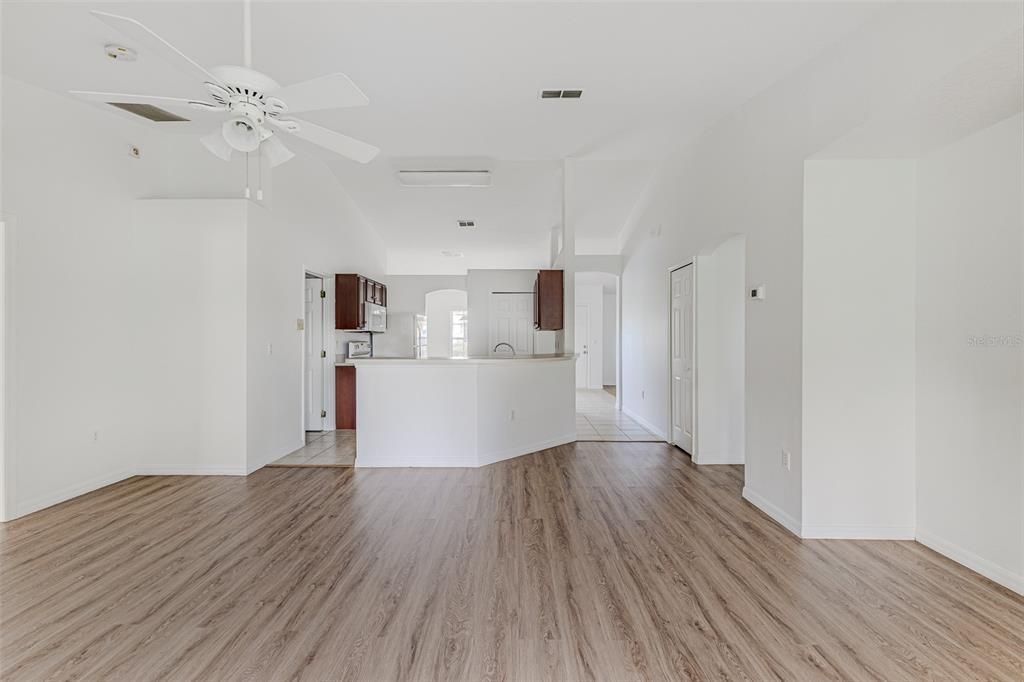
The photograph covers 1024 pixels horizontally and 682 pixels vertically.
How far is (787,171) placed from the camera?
3.01 meters

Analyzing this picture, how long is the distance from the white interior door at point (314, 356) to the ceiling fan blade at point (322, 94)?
4.16 metres

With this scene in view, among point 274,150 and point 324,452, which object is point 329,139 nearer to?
point 274,150

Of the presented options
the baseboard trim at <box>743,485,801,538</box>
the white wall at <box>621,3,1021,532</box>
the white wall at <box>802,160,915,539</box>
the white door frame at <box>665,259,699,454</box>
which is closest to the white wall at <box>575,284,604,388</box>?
the white door frame at <box>665,259,699,454</box>

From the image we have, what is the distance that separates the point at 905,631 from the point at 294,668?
2.52m

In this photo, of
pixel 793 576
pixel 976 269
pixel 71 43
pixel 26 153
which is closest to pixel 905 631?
pixel 793 576

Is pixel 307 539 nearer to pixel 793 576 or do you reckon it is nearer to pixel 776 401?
pixel 793 576

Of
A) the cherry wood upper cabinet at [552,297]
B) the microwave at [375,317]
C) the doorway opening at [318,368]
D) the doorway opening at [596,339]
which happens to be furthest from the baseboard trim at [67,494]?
the doorway opening at [596,339]

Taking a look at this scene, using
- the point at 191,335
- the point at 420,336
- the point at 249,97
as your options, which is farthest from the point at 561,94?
the point at 420,336

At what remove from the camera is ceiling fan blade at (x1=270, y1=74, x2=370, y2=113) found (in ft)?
6.36

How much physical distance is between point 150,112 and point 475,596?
4586mm

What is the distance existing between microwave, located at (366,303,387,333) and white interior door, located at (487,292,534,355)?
80.7 inches

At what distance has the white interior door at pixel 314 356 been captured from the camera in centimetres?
594

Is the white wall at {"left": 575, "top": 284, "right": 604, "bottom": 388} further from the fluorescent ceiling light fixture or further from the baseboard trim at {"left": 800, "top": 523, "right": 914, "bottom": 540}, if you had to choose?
the baseboard trim at {"left": 800, "top": 523, "right": 914, "bottom": 540}

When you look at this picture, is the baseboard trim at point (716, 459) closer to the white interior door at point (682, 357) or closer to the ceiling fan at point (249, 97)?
the white interior door at point (682, 357)
